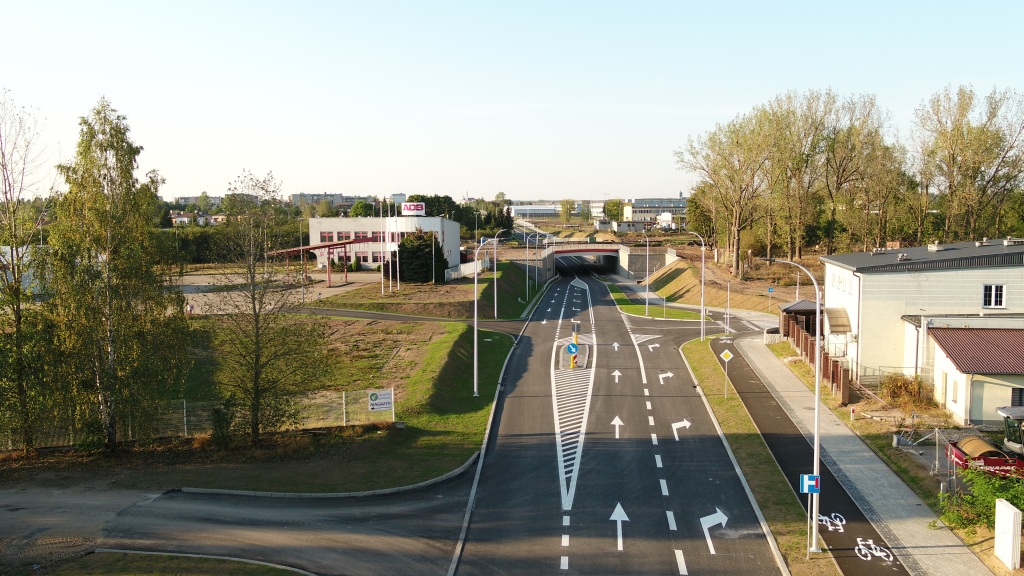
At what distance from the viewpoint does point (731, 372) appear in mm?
41938

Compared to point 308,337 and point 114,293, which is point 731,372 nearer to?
point 308,337

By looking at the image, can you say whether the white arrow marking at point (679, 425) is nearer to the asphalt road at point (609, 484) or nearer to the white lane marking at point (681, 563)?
the asphalt road at point (609, 484)

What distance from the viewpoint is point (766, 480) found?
24.9 meters

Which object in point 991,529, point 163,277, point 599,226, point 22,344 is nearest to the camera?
point 991,529

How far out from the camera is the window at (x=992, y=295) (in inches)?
1323

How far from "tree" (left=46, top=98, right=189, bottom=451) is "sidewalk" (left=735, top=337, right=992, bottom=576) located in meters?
24.5

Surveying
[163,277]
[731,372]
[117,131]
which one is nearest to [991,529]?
[731,372]

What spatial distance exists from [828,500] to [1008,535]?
5653 millimetres

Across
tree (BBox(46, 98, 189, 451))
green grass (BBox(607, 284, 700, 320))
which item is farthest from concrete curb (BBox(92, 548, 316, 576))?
green grass (BBox(607, 284, 700, 320))

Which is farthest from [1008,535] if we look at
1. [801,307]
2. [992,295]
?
[801,307]

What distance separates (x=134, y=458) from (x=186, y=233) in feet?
297

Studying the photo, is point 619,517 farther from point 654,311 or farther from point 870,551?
point 654,311

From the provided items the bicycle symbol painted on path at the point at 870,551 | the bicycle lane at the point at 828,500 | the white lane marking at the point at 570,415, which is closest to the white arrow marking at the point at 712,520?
the bicycle lane at the point at 828,500

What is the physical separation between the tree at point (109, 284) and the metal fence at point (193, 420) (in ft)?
5.45
